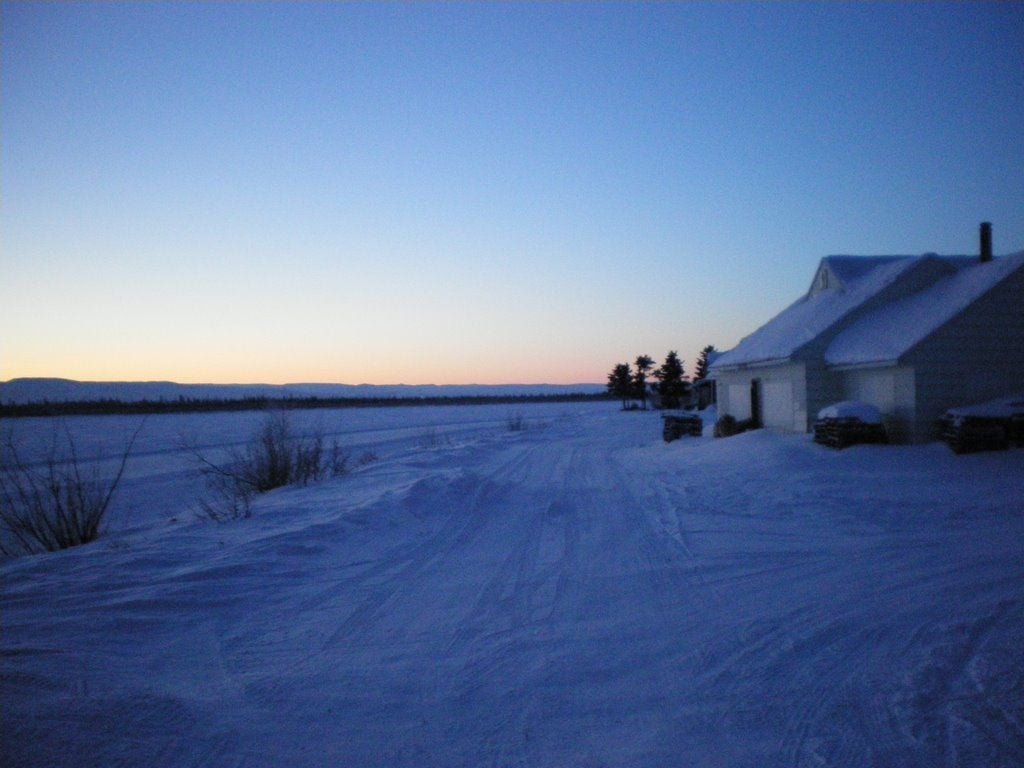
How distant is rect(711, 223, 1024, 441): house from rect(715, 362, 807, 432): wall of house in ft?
0.12

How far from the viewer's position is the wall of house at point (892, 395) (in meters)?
14.1

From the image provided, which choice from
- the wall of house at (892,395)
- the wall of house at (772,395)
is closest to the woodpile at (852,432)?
the wall of house at (892,395)

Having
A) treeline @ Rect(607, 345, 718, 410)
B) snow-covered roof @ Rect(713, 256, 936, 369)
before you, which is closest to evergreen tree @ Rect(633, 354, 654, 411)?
treeline @ Rect(607, 345, 718, 410)

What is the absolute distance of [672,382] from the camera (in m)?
58.0

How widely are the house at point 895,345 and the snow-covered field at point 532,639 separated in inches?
214

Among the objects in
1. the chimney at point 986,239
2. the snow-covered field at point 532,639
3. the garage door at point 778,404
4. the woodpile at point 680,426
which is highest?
the chimney at point 986,239

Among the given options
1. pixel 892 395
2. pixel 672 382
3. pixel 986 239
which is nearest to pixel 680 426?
pixel 892 395

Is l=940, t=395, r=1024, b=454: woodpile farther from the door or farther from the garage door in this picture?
the door

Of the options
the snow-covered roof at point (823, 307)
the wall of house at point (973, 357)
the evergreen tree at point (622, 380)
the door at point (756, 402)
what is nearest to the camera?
the wall of house at point (973, 357)

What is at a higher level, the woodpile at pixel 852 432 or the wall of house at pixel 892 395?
the wall of house at pixel 892 395

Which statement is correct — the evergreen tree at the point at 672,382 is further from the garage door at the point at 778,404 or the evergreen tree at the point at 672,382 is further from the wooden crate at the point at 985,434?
the wooden crate at the point at 985,434

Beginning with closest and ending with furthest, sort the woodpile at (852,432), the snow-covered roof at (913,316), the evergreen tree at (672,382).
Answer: the woodpile at (852,432) → the snow-covered roof at (913,316) → the evergreen tree at (672,382)

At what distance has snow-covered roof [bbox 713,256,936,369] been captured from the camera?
17.2 metres

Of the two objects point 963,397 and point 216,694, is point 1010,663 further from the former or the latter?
point 963,397
